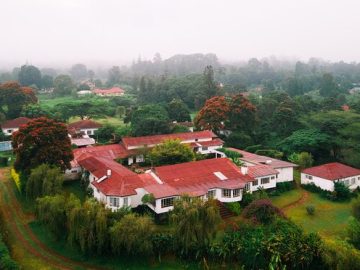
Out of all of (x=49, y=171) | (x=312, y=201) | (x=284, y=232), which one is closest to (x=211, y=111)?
(x=312, y=201)

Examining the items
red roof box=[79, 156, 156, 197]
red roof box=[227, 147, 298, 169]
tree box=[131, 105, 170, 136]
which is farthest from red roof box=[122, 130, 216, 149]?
red roof box=[79, 156, 156, 197]

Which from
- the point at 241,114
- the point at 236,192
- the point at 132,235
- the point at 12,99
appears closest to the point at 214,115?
the point at 241,114

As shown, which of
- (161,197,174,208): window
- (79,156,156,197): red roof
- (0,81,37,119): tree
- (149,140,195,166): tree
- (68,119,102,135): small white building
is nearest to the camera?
(161,197,174,208): window

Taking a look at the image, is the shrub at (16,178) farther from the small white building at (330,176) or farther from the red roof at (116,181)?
the small white building at (330,176)

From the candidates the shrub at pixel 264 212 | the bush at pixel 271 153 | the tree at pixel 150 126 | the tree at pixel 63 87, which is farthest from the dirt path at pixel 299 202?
the tree at pixel 63 87

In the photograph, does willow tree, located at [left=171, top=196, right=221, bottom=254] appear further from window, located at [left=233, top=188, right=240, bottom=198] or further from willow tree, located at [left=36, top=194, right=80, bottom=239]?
window, located at [left=233, top=188, right=240, bottom=198]

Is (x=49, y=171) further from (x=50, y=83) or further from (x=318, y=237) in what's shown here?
(x=50, y=83)

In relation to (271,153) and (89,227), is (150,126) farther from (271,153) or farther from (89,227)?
(89,227)
